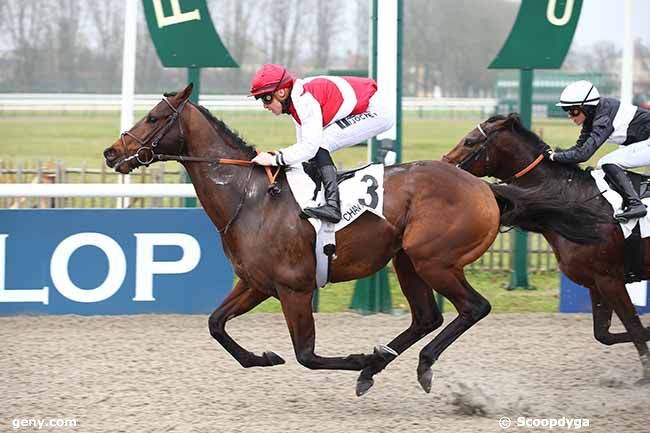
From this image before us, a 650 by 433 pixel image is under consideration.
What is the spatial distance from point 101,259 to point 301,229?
9.18ft

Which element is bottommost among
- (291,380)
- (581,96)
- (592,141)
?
(291,380)

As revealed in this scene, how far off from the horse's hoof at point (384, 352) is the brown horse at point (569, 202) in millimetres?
1319

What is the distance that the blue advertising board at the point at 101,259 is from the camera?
7.97m

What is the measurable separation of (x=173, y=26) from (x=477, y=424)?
482 centimetres

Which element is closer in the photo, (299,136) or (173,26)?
(299,136)

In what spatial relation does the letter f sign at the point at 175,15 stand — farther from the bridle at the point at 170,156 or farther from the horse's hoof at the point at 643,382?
the horse's hoof at the point at 643,382

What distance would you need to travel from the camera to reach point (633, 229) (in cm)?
648

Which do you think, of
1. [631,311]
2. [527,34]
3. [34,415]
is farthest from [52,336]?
[527,34]

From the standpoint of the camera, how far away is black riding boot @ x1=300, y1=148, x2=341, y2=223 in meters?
5.63

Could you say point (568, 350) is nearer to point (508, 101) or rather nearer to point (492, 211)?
point (492, 211)

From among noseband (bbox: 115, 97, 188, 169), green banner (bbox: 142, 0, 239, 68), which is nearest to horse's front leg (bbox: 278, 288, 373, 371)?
noseband (bbox: 115, 97, 188, 169)

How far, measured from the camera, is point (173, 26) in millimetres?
8805

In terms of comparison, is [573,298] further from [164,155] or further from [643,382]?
[164,155]

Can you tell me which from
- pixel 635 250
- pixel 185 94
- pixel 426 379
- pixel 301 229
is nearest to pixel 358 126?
pixel 301 229
